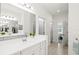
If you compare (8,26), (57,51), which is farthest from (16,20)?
(57,51)

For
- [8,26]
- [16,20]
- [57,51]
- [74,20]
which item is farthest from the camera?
[57,51]

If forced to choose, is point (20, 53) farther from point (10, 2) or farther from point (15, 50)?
point (10, 2)

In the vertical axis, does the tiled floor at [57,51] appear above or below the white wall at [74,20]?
below

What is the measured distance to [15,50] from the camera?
2.23 meters

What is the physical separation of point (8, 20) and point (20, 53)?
1.25 meters

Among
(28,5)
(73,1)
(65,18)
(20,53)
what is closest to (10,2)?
(28,5)

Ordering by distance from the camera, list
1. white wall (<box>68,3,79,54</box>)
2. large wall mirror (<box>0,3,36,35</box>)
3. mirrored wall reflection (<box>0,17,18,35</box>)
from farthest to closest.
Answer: white wall (<box>68,3,79,54</box>)
large wall mirror (<box>0,3,36,35</box>)
mirrored wall reflection (<box>0,17,18,35</box>)

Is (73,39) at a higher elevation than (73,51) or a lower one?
higher

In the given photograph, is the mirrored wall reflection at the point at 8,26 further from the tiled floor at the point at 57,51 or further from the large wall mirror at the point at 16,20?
the tiled floor at the point at 57,51

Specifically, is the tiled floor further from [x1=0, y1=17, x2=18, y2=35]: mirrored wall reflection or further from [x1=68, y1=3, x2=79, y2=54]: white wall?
[x1=0, y1=17, x2=18, y2=35]: mirrored wall reflection

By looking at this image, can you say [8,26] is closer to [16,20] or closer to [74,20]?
[16,20]

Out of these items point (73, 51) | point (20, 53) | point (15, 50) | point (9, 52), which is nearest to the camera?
point (9, 52)

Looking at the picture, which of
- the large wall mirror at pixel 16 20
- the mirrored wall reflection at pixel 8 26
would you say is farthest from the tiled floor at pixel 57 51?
the mirrored wall reflection at pixel 8 26

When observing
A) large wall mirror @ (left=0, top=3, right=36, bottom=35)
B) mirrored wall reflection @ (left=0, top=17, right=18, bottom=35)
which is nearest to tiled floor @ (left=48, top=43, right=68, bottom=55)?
large wall mirror @ (left=0, top=3, right=36, bottom=35)
